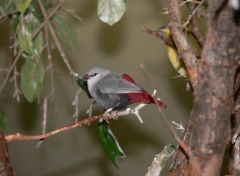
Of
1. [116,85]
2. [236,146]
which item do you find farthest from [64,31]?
[236,146]

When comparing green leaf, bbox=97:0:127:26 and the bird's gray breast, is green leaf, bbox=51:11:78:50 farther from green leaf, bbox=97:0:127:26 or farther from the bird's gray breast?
green leaf, bbox=97:0:127:26

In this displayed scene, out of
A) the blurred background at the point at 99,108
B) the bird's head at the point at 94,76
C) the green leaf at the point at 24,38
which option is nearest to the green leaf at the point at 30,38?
the green leaf at the point at 24,38

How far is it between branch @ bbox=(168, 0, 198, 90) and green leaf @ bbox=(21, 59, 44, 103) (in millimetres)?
377

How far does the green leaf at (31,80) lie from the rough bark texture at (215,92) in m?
0.50

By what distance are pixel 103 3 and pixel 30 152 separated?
1.31 m

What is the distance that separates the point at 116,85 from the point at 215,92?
0.38m

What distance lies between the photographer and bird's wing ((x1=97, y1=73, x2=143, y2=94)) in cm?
76

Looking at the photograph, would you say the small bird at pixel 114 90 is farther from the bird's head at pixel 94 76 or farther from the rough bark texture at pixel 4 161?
the rough bark texture at pixel 4 161

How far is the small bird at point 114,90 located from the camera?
757 mm

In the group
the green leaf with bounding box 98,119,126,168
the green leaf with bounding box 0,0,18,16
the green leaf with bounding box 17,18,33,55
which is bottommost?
the green leaf with bounding box 98,119,126,168

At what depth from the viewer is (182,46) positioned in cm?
61

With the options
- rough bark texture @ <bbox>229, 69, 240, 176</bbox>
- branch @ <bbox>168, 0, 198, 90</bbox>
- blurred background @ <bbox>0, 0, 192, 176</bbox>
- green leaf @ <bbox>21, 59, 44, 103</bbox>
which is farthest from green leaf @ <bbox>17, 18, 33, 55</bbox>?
blurred background @ <bbox>0, 0, 192, 176</bbox>

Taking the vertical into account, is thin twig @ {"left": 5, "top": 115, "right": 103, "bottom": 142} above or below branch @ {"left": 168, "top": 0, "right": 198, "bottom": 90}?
below

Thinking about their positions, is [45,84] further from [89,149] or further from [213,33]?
[213,33]
